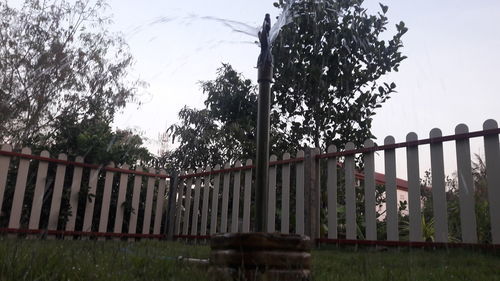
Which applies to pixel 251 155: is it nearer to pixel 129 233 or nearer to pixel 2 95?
pixel 129 233

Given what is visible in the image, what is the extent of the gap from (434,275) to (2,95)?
1005 centimetres

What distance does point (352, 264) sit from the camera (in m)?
3.23

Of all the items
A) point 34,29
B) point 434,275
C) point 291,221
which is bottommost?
point 434,275

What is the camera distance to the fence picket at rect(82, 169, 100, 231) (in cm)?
694

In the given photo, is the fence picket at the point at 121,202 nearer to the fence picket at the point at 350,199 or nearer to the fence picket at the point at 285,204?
the fence picket at the point at 285,204

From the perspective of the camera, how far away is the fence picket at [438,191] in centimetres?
451

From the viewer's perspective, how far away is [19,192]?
20.8 feet

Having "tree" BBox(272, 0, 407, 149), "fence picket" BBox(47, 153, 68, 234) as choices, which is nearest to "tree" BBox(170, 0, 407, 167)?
"tree" BBox(272, 0, 407, 149)

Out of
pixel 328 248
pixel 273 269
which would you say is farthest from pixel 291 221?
pixel 273 269

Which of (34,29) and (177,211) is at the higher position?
(34,29)

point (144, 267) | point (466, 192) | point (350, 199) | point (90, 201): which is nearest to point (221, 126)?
point (90, 201)

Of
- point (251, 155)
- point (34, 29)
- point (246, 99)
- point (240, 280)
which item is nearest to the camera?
point (240, 280)

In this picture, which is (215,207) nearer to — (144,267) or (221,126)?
(221,126)

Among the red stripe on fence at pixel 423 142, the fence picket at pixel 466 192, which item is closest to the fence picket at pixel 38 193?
the red stripe on fence at pixel 423 142
